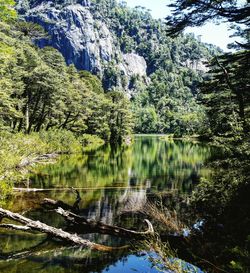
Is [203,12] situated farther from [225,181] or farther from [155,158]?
[155,158]

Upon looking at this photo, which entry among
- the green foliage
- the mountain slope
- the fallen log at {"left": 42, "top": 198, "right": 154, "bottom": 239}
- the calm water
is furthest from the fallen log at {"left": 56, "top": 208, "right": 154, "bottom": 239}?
the mountain slope

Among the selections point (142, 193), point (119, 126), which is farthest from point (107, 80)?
point (142, 193)

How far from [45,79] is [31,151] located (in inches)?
472

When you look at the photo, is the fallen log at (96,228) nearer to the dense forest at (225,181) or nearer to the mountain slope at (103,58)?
the dense forest at (225,181)

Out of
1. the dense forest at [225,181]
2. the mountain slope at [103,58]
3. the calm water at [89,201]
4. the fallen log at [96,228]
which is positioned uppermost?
the mountain slope at [103,58]

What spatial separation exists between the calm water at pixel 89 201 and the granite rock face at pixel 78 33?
131 metres

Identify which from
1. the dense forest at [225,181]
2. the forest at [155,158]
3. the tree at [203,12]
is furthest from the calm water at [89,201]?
the tree at [203,12]

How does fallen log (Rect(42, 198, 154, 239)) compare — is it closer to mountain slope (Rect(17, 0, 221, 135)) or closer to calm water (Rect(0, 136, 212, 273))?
calm water (Rect(0, 136, 212, 273))

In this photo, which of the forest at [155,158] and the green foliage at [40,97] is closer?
the forest at [155,158]

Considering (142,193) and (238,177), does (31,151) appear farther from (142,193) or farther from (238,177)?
(238,177)

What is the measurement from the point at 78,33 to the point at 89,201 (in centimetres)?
14951

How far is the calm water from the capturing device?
8531mm

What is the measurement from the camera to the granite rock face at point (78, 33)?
150750 mm

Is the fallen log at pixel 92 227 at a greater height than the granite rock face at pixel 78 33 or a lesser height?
lesser
